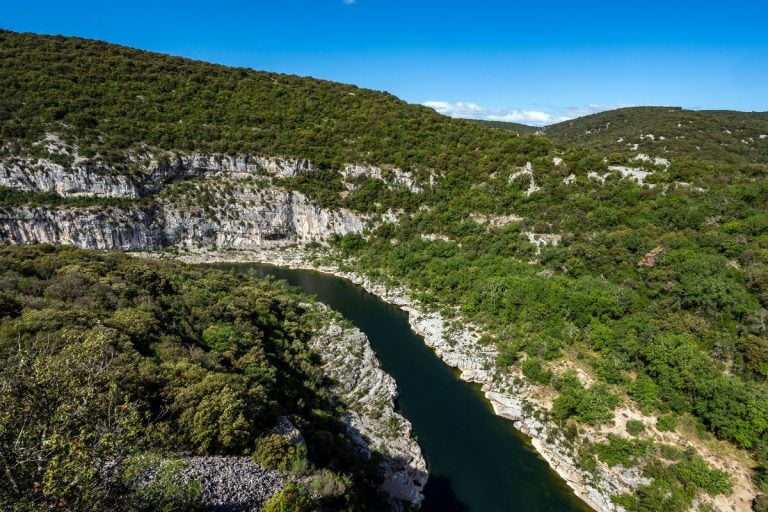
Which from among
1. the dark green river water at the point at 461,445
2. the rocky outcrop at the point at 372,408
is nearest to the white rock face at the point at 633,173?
the dark green river water at the point at 461,445

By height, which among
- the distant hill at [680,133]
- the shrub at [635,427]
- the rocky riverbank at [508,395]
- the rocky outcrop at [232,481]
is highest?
the distant hill at [680,133]

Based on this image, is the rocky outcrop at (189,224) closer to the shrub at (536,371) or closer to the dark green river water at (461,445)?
the dark green river water at (461,445)

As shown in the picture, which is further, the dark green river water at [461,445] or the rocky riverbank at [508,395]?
the rocky riverbank at [508,395]

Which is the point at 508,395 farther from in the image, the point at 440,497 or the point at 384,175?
the point at 384,175

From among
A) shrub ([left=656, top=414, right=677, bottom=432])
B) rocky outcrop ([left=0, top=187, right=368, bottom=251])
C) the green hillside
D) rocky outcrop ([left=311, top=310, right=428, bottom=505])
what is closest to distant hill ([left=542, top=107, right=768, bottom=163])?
the green hillside

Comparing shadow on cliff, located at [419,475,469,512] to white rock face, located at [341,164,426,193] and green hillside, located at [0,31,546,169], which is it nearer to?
white rock face, located at [341,164,426,193]

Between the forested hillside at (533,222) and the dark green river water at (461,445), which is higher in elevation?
the forested hillside at (533,222)

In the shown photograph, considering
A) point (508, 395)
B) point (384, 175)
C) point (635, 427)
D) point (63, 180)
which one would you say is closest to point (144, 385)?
point (508, 395)

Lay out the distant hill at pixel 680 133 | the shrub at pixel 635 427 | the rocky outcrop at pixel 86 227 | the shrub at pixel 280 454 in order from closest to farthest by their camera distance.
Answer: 1. the shrub at pixel 280 454
2. the shrub at pixel 635 427
3. the rocky outcrop at pixel 86 227
4. the distant hill at pixel 680 133
